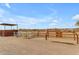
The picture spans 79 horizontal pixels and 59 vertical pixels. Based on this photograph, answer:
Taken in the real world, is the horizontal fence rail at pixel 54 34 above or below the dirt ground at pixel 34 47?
above

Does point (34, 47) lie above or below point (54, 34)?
below

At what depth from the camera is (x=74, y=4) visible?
499cm

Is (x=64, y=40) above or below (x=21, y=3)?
below

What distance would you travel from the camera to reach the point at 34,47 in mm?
5035

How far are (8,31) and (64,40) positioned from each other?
29.3 inches

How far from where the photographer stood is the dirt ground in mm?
5008

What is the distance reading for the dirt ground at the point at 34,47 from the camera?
501cm

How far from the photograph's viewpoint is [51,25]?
199 inches

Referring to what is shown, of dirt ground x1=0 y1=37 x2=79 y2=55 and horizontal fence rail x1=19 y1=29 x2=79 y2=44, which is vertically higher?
horizontal fence rail x1=19 y1=29 x2=79 y2=44
